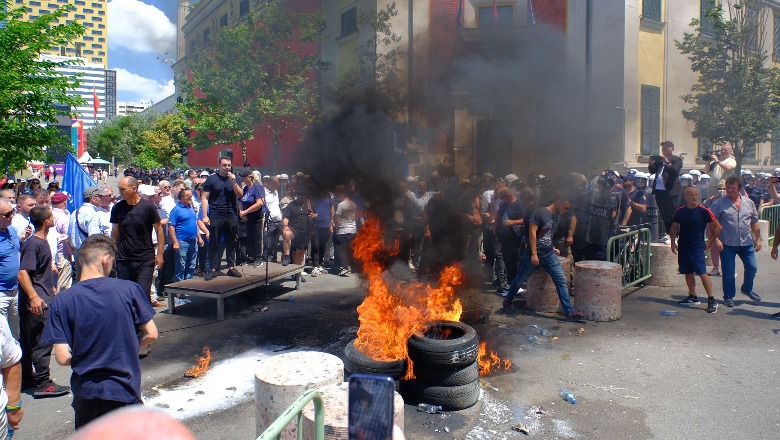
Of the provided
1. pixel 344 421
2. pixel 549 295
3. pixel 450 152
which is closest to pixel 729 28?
pixel 450 152

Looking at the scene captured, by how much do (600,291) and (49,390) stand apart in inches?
256

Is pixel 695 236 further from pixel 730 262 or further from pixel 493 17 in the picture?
pixel 493 17

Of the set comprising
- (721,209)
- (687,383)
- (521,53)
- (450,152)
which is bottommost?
(687,383)

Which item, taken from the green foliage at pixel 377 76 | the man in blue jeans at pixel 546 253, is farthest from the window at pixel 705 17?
the man in blue jeans at pixel 546 253

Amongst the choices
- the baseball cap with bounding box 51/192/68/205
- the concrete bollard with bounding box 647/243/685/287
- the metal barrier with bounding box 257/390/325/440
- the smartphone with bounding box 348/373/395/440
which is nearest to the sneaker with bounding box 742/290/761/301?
the concrete bollard with bounding box 647/243/685/287

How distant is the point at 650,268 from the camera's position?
31.1 feet

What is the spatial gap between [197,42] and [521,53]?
16.9m

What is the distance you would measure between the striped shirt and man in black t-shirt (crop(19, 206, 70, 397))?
8746 mm

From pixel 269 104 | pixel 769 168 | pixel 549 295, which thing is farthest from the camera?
pixel 769 168

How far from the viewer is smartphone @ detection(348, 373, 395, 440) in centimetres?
168

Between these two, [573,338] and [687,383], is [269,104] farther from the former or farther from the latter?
[687,383]

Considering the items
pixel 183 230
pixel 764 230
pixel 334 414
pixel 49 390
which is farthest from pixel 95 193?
pixel 764 230

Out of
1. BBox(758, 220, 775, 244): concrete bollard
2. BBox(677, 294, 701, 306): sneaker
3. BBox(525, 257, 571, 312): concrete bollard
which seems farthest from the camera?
BBox(758, 220, 775, 244): concrete bollard

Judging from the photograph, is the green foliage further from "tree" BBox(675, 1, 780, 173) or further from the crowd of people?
"tree" BBox(675, 1, 780, 173)
